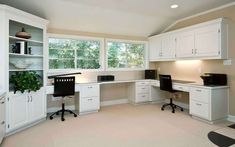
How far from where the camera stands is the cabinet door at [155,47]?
5.54 metres

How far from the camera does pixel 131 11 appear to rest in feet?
14.5

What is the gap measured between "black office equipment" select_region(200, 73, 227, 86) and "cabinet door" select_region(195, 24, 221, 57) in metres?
0.52

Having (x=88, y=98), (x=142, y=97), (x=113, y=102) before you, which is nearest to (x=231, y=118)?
(x=142, y=97)

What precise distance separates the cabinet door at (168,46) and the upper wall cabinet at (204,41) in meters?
0.12

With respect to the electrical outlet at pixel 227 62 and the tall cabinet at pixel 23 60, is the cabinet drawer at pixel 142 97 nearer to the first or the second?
the electrical outlet at pixel 227 62

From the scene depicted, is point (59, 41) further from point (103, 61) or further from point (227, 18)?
point (227, 18)

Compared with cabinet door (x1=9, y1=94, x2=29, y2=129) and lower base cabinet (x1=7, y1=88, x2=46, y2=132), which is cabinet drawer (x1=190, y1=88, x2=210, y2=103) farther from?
cabinet door (x1=9, y1=94, x2=29, y2=129)

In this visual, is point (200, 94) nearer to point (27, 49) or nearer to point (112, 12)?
point (112, 12)

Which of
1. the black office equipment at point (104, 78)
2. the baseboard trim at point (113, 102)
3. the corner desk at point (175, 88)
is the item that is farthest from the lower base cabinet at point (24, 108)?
the baseboard trim at point (113, 102)

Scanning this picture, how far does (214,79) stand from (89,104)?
3.21 m

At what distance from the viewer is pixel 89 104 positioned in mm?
4520

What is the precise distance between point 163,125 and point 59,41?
11.6 feet

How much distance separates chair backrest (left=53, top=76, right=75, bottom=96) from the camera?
156 inches

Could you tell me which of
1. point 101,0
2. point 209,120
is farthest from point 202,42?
point 101,0
